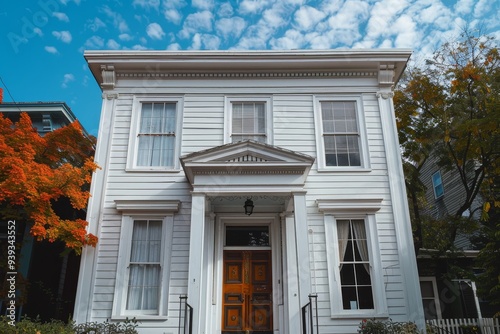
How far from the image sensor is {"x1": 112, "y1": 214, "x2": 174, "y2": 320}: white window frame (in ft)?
27.5

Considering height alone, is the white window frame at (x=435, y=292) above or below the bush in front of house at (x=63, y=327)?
above

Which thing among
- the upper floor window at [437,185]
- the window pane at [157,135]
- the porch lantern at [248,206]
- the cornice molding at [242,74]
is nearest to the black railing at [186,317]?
the porch lantern at [248,206]

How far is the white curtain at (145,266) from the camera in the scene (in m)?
8.57

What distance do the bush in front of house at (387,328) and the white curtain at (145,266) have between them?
429cm

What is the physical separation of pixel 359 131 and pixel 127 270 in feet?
20.6

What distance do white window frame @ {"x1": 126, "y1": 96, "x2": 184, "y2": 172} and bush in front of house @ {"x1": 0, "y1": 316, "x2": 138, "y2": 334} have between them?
3.39m

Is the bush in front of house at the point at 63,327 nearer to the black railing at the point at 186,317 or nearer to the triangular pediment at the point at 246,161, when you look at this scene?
the black railing at the point at 186,317

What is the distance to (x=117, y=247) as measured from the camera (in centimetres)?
888

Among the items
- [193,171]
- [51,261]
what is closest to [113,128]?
[193,171]

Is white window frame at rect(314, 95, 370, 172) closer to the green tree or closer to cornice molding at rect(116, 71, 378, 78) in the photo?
cornice molding at rect(116, 71, 378, 78)

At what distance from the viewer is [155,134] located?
995 centimetres

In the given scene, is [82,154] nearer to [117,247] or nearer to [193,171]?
[117,247]

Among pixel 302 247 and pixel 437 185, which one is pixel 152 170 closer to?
pixel 302 247

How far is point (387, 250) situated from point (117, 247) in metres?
5.92
